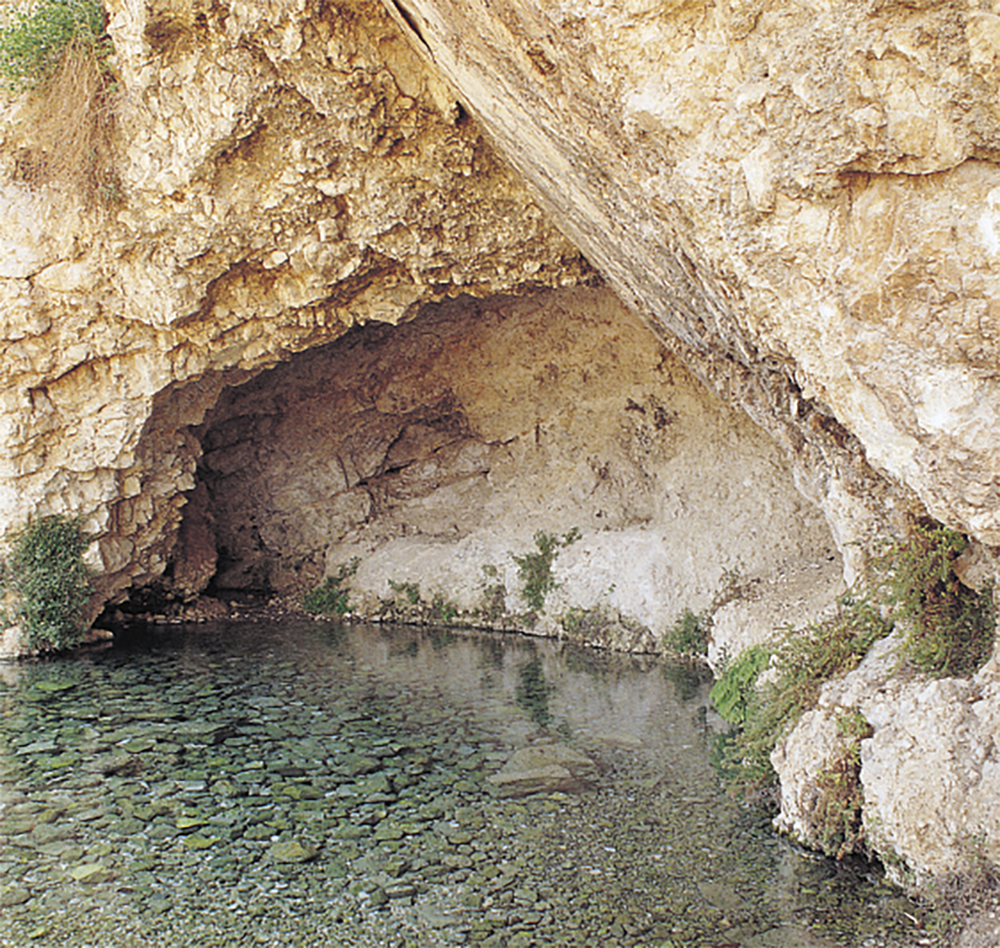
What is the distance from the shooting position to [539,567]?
14016mm

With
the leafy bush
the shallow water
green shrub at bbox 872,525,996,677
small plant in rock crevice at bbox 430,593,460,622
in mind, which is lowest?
the shallow water

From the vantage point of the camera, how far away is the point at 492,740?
830cm

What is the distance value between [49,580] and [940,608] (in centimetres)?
1099

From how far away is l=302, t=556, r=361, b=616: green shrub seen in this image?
1566 centimetres

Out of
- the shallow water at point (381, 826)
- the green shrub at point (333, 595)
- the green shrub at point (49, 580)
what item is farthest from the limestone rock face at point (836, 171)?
the green shrub at point (333, 595)

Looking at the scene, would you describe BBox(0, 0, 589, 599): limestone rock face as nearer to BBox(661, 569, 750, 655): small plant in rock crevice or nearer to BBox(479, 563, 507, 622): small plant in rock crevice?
BBox(661, 569, 750, 655): small plant in rock crevice

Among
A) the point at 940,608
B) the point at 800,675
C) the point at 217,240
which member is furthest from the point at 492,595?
the point at 940,608

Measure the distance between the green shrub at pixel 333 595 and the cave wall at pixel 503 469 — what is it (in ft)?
0.66

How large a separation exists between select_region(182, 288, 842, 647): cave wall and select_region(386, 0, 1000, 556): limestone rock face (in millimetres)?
6051

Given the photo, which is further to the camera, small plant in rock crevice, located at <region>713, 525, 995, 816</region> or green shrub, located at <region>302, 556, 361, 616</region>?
green shrub, located at <region>302, 556, 361, 616</region>

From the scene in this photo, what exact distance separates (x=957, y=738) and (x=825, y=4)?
402cm

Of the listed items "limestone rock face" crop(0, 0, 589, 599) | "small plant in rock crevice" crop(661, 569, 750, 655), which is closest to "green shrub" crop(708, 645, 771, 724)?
"small plant in rock crevice" crop(661, 569, 750, 655)

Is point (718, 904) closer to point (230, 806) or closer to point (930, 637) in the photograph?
point (930, 637)

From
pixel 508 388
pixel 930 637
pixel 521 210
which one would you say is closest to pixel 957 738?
pixel 930 637
